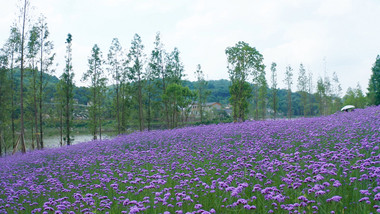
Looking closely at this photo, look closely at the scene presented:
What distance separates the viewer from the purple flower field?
450 cm

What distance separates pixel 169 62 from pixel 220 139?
28.7m

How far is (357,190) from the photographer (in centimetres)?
446

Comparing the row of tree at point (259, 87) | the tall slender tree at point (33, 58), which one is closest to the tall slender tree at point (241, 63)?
the row of tree at point (259, 87)

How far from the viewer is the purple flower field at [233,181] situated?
450cm

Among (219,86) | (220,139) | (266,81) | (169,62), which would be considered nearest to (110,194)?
(220,139)

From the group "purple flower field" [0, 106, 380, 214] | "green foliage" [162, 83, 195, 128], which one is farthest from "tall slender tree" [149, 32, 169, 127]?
"purple flower field" [0, 106, 380, 214]

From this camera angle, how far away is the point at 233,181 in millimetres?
5973

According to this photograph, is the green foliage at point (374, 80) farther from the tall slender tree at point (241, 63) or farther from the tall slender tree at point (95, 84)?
the tall slender tree at point (95, 84)

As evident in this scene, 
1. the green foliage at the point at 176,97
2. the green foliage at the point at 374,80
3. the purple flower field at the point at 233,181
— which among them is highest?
the green foliage at the point at 374,80

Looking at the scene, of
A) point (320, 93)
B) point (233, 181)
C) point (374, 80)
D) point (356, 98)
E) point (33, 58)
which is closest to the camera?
point (233, 181)

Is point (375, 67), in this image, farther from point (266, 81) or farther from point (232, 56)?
point (232, 56)

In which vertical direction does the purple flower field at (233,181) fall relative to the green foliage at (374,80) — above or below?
below

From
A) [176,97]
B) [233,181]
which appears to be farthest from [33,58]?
[233,181]

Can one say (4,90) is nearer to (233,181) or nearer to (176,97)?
(176,97)
